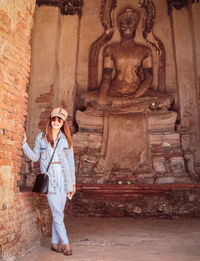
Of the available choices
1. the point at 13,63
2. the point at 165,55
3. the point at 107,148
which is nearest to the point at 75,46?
the point at 165,55

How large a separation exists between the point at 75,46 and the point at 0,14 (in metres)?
4.71

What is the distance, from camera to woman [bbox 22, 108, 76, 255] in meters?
3.11

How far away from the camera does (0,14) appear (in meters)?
2.96

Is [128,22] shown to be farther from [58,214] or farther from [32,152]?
[58,214]

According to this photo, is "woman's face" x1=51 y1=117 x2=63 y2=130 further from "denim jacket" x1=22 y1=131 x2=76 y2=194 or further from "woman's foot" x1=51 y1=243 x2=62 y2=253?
"woman's foot" x1=51 y1=243 x2=62 y2=253

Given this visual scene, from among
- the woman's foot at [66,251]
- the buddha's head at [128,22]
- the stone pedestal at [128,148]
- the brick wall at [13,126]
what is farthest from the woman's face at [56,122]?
the buddha's head at [128,22]

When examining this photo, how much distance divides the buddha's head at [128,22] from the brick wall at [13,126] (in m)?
4.92

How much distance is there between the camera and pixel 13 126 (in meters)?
3.08

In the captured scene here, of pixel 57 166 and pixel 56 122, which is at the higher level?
pixel 56 122

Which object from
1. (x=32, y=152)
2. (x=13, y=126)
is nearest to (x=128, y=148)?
(x=32, y=152)

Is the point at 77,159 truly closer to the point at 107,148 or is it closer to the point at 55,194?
the point at 107,148

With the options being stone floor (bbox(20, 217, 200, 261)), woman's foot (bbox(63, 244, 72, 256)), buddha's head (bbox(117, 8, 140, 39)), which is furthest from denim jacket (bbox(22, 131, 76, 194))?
buddha's head (bbox(117, 8, 140, 39))

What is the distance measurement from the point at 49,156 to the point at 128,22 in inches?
228

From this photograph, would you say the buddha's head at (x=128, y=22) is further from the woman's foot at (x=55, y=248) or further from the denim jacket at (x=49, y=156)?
the woman's foot at (x=55, y=248)
